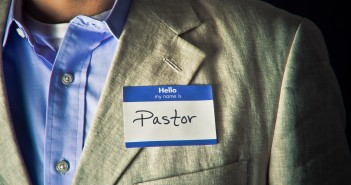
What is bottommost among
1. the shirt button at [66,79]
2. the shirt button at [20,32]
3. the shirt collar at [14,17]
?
the shirt button at [66,79]

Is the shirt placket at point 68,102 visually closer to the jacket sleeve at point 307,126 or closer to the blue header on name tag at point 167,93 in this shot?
the blue header on name tag at point 167,93

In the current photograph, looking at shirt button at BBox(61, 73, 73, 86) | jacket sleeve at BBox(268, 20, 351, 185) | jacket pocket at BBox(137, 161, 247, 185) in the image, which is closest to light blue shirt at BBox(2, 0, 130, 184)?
shirt button at BBox(61, 73, 73, 86)

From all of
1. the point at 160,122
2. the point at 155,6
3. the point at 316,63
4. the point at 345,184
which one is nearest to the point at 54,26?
the point at 155,6

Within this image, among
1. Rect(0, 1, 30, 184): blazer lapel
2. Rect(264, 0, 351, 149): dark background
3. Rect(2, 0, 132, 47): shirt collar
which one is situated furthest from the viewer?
Rect(264, 0, 351, 149): dark background

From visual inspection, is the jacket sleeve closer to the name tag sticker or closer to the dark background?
the name tag sticker

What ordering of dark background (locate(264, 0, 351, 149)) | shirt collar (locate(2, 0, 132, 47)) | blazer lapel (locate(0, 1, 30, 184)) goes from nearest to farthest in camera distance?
blazer lapel (locate(0, 1, 30, 184)) < shirt collar (locate(2, 0, 132, 47)) < dark background (locate(264, 0, 351, 149))

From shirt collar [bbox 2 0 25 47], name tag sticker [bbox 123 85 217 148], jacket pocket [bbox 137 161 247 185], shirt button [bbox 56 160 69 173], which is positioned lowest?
jacket pocket [bbox 137 161 247 185]

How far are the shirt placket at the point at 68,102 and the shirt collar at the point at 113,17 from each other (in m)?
0.04

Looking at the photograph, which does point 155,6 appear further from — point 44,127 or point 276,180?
point 276,180

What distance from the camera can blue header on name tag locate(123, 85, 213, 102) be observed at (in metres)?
1.04

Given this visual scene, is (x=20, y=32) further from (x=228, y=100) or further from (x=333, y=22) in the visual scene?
(x=333, y=22)

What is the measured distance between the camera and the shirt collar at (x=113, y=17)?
1.09 m

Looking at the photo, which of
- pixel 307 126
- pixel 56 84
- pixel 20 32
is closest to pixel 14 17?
pixel 20 32

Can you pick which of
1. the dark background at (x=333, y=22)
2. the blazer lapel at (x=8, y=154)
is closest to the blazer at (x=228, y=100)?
the blazer lapel at (x=8, y=154)
